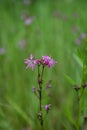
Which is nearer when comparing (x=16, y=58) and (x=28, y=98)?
(x=28, y=98)

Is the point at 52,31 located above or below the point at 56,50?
above

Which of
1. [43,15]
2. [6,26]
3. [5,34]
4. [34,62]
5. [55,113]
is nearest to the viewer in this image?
[34,62]

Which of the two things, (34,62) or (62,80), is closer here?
(34,62)

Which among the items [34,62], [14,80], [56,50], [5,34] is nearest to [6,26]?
[5,34]

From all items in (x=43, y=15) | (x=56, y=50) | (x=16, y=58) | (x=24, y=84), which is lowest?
(x=24, y=84)

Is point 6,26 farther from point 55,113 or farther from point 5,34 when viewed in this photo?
point 55,113

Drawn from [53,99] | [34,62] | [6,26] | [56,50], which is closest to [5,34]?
[6,26]

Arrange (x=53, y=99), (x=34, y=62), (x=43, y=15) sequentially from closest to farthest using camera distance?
1. (x=34, y=62)
2. (x=53, y=99)
3. (x=43, y=15)

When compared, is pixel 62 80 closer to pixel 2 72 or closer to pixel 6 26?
pixel 2 72

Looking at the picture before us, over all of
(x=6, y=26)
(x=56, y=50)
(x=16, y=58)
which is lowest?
(x=16, y=58)
